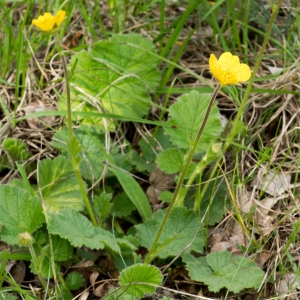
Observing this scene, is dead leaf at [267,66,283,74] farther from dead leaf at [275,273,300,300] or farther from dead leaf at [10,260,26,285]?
dead leaf at [10,260,26,285]

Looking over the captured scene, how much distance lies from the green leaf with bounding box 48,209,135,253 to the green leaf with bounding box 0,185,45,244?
3.1 inches

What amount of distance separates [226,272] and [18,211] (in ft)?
2.91

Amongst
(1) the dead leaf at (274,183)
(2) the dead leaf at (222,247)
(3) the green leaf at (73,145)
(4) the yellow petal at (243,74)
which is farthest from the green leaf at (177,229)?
(4) the yellow petal at (243,74)

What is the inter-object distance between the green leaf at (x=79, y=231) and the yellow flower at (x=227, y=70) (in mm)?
780

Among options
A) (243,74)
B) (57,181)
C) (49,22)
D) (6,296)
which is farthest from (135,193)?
(49,22)

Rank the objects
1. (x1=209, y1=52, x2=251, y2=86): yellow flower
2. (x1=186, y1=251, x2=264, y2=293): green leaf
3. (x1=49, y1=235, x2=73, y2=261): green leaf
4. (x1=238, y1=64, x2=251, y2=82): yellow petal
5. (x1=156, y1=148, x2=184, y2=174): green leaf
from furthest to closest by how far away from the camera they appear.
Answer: (x1=156, y1=148, x2=184, y2=174): green leaf, (x1=49, y1=235, x2=73, y2=261): green leaf, (x1=186, y1=251, x2=264, y2=293): green leaf, (x1=238, y1=64, x2=251, y2=82): yellow petal, (x1=209, y1=52, x2=251, y2=86): yellow flower

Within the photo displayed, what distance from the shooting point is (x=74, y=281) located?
227 centimetres

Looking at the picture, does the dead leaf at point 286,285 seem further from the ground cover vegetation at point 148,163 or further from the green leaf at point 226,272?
the green leaf at point 226,272

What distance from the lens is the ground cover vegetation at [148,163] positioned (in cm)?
219

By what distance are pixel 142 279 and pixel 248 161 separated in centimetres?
92

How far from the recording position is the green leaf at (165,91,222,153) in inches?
97.6

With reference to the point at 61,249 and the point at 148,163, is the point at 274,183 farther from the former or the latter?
the point at 61,249

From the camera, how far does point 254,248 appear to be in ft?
7.82

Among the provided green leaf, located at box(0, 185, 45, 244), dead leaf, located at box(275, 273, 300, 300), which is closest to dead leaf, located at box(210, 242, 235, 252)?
dead leaf, located at box(275, 273, 300, 300)
